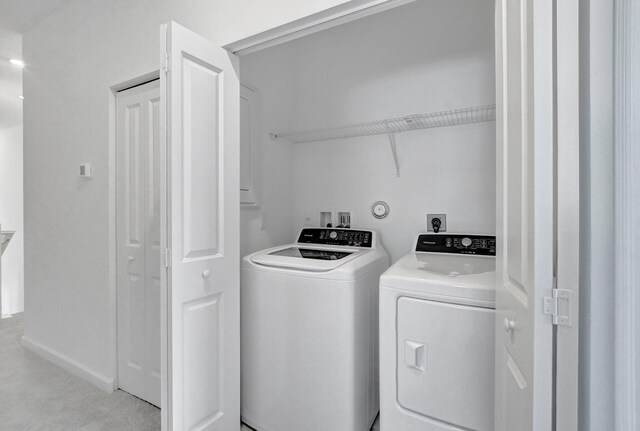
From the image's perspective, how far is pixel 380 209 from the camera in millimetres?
2297

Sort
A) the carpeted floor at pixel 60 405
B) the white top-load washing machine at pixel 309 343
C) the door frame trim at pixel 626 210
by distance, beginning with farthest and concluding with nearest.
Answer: the carpeted floor at pixel 60 405 → the white top-load washing machine at pixel 309 343 → the door frame trim at pixel 626 210

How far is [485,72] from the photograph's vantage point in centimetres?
196

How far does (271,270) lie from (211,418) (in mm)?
749

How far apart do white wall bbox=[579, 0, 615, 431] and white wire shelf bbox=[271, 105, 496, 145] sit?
1.07 metres

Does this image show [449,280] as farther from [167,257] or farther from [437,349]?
[167,257]

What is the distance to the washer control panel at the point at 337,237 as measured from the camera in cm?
217

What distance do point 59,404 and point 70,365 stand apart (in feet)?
1.51

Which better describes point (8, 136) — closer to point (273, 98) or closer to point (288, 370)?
point (273, 98)

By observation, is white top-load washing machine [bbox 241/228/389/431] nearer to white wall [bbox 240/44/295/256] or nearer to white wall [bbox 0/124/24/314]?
white wall [bbox 240/44/295/256]

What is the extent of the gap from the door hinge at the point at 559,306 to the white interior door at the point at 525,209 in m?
0.01

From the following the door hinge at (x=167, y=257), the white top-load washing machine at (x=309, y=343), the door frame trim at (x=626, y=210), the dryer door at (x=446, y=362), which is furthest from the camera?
the white top-load washing machine at (x=309, y=343)

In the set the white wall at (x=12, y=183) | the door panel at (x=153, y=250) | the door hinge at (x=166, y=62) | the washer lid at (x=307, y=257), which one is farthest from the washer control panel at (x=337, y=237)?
the white wall at (x=12, y=183)

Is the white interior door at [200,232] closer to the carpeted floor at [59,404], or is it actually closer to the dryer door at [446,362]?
the carpeted floor at [59,404]

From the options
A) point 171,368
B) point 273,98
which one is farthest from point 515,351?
point 273,98
